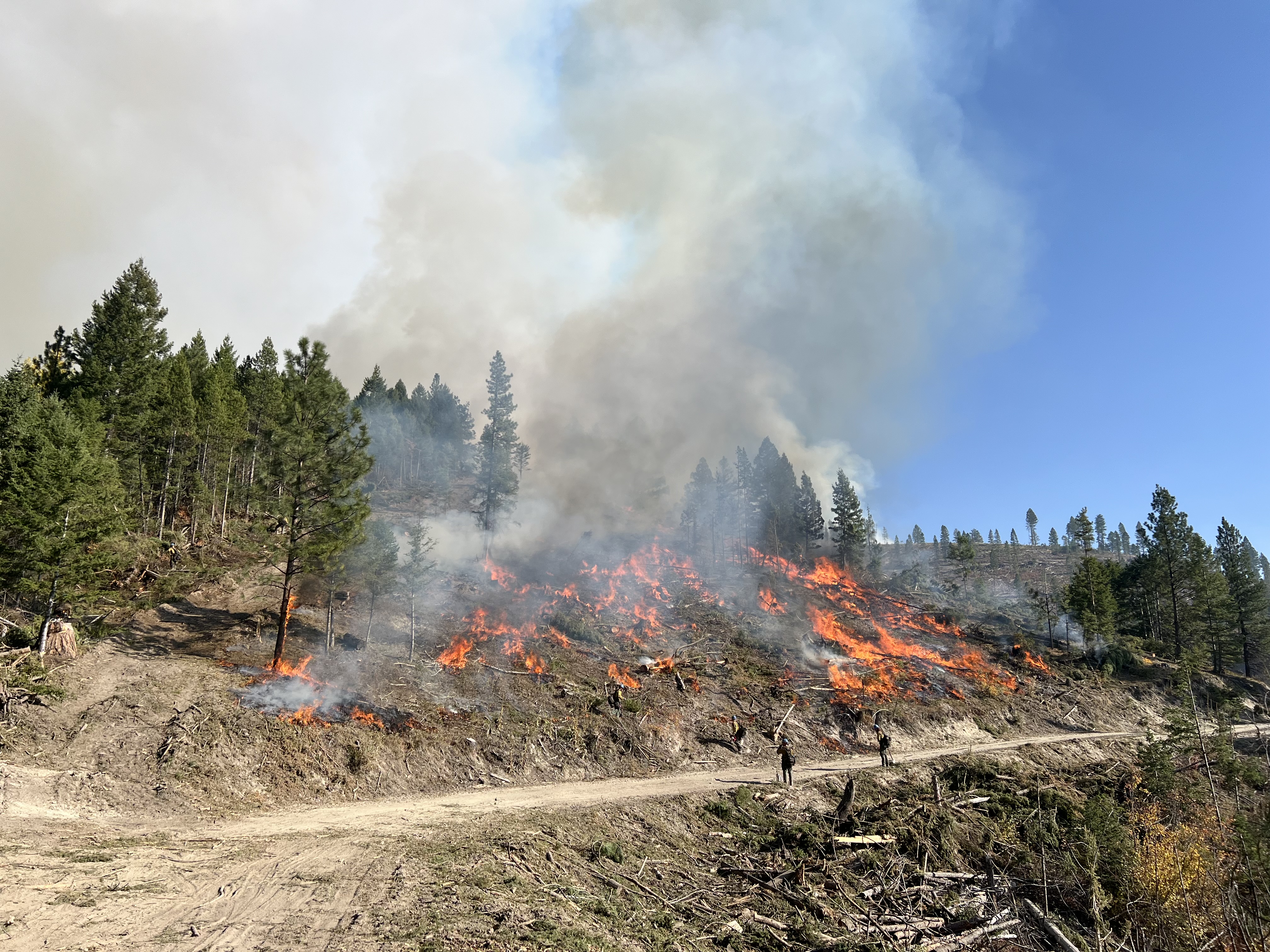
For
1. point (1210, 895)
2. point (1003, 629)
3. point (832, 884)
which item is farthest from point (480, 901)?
point (1003, 629)

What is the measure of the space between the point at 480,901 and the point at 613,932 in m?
3.16

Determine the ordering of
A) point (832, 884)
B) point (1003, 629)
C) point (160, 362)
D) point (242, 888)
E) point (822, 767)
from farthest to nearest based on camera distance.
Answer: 1. point (1003, 629)
2. point (160, 362)
3. point (822, 767)
4. point (832, 884)
5. point (242, 888)

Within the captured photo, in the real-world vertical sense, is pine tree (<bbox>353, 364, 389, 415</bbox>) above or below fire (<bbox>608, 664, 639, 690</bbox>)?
above

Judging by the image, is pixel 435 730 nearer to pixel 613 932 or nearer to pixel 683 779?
pixel 683 779

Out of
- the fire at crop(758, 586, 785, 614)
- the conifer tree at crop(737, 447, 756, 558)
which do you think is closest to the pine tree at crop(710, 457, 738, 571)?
the conifer tree at crop(737, 447, 756, 558)

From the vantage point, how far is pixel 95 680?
928 inches

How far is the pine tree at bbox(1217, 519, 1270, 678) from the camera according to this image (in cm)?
6494

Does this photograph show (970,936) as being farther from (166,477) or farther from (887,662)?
(166,477)

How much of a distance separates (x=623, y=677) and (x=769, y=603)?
2665 centimetres

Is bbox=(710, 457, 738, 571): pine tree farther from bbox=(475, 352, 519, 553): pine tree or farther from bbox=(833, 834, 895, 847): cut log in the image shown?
bbox=(833, 834, 895, 847): cut log

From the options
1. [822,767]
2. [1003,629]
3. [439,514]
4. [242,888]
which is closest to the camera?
[242,888]

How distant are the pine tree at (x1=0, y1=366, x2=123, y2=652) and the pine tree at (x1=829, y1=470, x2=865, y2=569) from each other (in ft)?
295

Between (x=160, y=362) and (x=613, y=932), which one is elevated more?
(x=160, y=362)

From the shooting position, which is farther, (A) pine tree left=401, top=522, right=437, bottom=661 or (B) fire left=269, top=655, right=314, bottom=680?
(A) pine tree left=401, top=522, right=437, bottom=661
